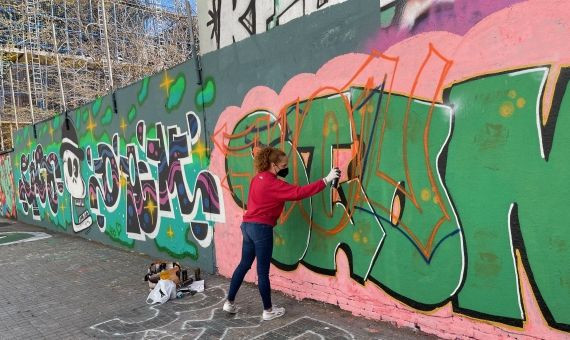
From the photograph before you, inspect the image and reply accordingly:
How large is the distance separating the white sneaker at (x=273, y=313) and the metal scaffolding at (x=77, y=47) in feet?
53.7

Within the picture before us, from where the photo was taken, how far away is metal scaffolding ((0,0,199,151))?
2089cm

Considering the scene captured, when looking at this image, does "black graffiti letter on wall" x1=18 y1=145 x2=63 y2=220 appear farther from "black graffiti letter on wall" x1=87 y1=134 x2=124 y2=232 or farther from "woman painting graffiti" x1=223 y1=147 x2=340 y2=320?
"woman painting graffiti" x1=223 y1=147 x2=340 y2=320

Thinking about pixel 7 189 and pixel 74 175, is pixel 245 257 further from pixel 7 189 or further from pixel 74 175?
pixel 7 189

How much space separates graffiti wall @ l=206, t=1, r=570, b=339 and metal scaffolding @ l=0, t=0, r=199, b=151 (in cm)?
1583

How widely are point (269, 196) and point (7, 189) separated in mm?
15174

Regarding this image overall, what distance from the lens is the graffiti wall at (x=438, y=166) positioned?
2891mm

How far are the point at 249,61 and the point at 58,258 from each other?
582 cm

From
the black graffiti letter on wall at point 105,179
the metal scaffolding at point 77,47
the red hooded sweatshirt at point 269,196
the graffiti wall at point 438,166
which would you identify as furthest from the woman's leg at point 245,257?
the metal scaffolding at point 77,47

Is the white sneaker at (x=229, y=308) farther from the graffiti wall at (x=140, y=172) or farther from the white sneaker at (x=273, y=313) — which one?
the graffiti wall at (x=140, y=172)

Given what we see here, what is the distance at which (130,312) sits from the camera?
4930mm

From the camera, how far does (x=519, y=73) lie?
9.68ft

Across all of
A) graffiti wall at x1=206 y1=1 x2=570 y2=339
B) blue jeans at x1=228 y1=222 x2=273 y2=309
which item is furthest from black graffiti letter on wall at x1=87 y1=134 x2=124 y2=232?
blue jeans at x1=228 y1=222 x2=273 y2=309

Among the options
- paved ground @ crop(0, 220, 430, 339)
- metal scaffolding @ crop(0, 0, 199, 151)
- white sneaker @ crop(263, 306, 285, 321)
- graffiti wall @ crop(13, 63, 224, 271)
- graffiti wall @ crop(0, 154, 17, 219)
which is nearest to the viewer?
paved ground @ crop(0, 220, 430, 339)

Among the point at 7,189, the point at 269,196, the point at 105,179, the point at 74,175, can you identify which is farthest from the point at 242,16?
the point at 7,189
